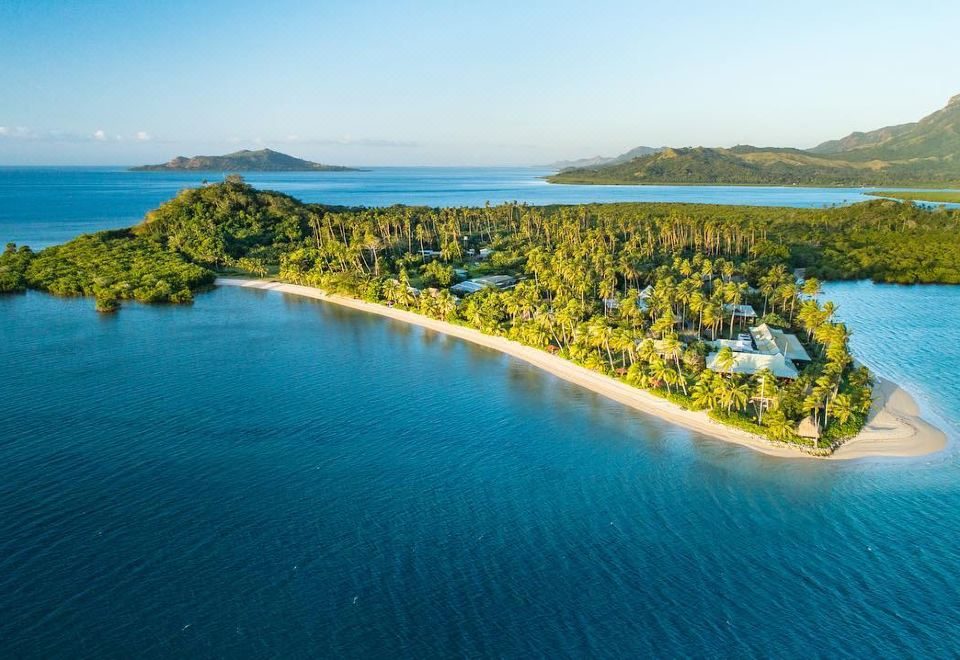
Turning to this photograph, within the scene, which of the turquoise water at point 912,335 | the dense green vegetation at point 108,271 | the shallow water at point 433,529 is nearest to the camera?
the shallow water at point 433,529

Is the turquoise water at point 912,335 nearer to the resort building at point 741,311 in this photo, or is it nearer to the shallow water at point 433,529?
the shallow water at point 433,529

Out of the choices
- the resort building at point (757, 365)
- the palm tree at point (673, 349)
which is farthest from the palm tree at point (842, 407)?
the palm tree at point (673, 349)

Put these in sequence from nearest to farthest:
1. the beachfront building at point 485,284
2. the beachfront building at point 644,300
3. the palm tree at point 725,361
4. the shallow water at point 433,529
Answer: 1. the shallow water at point 433,529
2. the palm tree at point 725,361
3. the beachfront building at point 644,300
4. the beachfront building at point 485,284

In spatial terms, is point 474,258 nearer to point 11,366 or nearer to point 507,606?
point 11,366

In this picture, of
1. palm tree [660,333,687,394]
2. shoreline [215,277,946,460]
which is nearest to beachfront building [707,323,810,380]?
palm tree [660,333,687,394]

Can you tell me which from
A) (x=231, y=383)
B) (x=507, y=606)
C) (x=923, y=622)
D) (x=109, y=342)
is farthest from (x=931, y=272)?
(x=109, y=342)

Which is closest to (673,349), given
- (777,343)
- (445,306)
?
(777,343)

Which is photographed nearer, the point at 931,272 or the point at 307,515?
the point at 307,515

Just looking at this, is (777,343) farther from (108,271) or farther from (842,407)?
(108,271)
